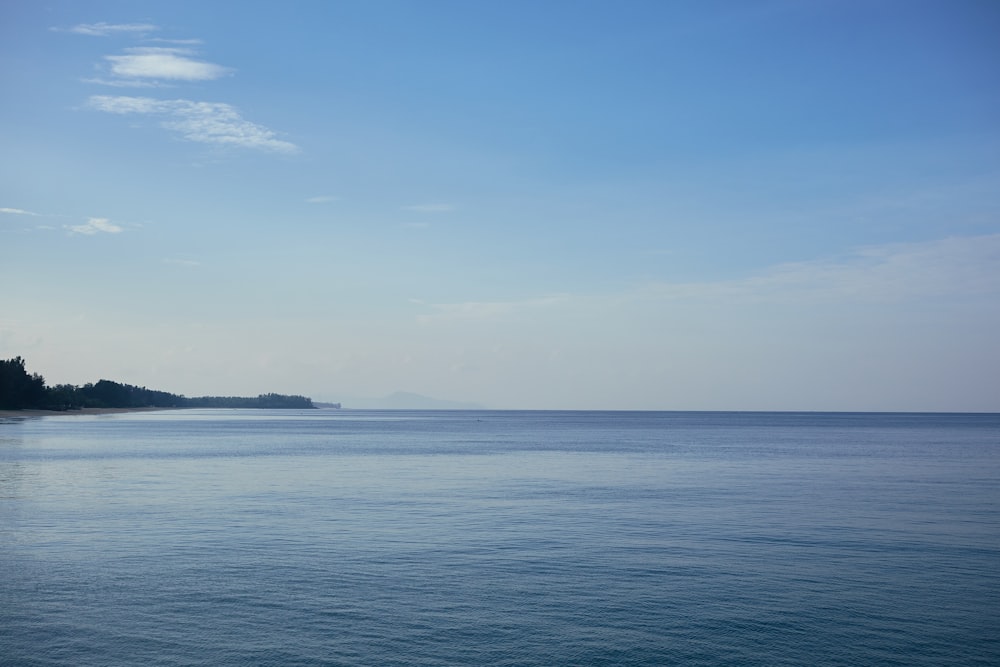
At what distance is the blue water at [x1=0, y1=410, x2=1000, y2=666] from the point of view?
20938 mm

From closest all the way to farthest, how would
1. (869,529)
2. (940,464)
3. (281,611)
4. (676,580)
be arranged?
(281,611)
(676,580)
(869,529)
(940,464)

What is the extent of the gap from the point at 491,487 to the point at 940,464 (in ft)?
173

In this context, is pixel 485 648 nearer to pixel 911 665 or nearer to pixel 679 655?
pixel 679 655

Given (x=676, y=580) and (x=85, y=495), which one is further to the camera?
(x=85, y=495)

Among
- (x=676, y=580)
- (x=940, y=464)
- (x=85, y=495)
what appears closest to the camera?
(x=676, y=580)

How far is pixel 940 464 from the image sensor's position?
84.4 meters

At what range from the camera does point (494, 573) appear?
95.0 feet

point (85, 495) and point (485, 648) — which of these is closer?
point (485, 648)

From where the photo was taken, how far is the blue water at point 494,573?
20.9 meters

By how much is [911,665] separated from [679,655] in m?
5.60

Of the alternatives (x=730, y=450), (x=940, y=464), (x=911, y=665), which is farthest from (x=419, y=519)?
(x=730, y=450)

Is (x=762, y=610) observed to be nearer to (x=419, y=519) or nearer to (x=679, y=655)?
(x=679, y=655)

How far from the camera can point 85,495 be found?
50.4 metres

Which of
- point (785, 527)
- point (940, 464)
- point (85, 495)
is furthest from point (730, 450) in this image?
point (85, 495)
